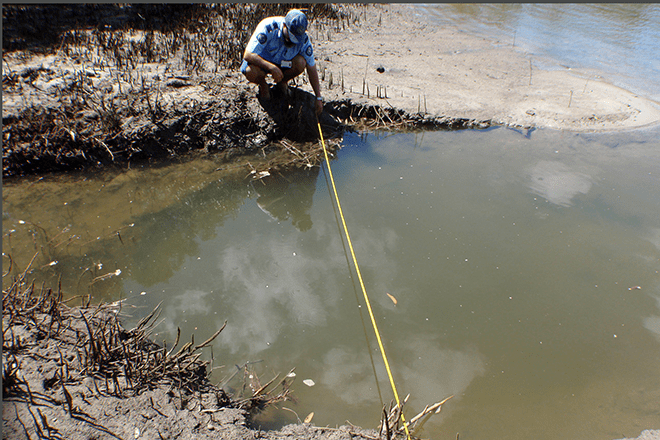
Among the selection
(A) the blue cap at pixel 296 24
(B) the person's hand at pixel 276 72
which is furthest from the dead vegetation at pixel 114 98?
(A) the blue cap at pixel 296 24

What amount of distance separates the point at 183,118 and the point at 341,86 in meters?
2.28

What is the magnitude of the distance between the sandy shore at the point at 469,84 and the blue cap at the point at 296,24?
116 centimetres

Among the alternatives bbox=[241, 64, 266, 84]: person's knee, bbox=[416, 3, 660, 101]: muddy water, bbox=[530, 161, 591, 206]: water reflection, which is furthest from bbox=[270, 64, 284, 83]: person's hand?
bbox=[416, 3, 660, 101]: muddy water

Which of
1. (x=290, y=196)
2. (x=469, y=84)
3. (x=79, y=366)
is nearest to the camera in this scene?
(x=79, y=366)

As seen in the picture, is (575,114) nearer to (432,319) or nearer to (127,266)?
(432,319)

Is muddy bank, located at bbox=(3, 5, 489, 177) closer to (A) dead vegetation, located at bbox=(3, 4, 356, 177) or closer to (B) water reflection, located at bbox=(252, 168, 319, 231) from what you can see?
(A) dead vegetation, located at bbox=(3, 4, 356, 177)

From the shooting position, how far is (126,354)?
7.27 ft

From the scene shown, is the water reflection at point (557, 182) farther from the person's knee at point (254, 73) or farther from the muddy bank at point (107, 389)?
the person's knee at point (254, 73)

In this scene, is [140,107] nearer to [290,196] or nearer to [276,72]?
[276,72]

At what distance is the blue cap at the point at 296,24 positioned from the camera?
4.24 meters

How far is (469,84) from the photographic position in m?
6.41

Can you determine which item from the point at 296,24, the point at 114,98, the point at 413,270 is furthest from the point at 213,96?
the point at 413,270

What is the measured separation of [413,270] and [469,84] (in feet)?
14.4

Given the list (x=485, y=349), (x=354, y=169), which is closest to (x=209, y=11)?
(x=354, y=169)
